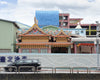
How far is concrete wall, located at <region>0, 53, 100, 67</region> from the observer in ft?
80.4

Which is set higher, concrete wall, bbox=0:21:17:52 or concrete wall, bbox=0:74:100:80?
concrete wall, bbox=0:21:17:52

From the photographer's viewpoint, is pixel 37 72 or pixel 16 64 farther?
pixel 16 64

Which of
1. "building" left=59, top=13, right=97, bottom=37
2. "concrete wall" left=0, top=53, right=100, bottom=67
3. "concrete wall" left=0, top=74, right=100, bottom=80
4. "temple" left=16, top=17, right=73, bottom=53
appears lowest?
"concrete wall" left=0, top=74, right=100, bottom=80

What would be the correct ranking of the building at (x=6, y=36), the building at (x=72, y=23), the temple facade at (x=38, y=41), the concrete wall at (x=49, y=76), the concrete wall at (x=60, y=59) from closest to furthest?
the concrete wall at (x=49, y=76)
the concrete wall at (x=60, y=59)
the temple facade at (x=38, y=41)
the building at (x=6, y=36)
the building at (x=72, y=23)

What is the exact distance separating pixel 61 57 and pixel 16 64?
7197mm

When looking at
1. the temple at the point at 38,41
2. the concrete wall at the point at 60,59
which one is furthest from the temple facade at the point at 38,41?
the concrete wall at the point at 60,59

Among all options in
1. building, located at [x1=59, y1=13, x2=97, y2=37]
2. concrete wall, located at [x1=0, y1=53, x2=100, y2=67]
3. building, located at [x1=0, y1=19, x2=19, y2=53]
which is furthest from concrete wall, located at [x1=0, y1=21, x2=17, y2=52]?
building, located at [x1=59, y1=13, x2=97, y2=37]

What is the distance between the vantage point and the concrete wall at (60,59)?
965 inches

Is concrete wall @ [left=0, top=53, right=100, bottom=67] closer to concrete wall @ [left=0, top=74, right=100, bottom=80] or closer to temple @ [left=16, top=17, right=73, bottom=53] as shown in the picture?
temple @ [left=16, top=17, right=73, bottom=53]

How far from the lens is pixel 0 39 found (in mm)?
27719

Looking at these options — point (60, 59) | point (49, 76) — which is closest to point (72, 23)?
point (60, 59)

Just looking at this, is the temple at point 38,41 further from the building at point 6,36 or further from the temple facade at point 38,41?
the building at point 6,36

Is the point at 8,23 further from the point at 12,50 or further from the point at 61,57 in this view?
the point at 61,57

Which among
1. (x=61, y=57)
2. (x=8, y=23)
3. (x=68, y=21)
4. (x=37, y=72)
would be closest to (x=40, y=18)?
(x=68, y=21)
